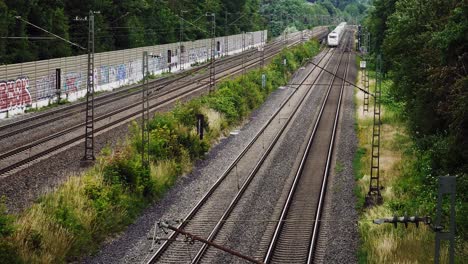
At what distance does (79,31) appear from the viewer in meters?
62.6

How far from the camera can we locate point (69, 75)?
46156 millimetres

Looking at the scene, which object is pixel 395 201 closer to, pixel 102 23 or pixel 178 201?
pixel 178 201

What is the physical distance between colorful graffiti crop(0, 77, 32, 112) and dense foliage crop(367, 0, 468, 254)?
21520 millimetres

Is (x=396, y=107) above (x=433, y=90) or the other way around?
the other way around

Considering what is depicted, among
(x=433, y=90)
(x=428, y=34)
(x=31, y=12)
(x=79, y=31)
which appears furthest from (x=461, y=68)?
(x=79, y=31)

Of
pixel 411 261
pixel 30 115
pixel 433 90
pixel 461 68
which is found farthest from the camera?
pixel 30 115

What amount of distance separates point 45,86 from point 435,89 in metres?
28.2

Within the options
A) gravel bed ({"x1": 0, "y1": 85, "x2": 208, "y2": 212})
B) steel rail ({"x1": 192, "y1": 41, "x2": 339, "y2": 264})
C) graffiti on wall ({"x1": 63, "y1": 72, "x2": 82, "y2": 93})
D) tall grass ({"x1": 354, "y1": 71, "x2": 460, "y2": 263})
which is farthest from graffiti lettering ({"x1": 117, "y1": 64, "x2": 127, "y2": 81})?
gravel bed ({"x1": 0, "y1": 85, "x2": 208, "y2": 212})

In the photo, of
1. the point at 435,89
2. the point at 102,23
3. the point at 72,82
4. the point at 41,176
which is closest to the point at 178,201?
the point at 41,176

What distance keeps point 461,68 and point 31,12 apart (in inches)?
1631

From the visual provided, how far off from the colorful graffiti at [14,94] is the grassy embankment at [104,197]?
10.9 m

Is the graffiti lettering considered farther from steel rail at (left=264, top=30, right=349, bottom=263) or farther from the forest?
steel rail at (left=264, top=30, right=349, bottom=263)

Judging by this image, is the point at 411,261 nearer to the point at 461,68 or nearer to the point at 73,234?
the point at 461,68

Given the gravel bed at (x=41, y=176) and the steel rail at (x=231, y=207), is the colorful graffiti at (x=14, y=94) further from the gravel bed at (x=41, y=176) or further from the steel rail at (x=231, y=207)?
the steel rail at (x=231, y=207)
